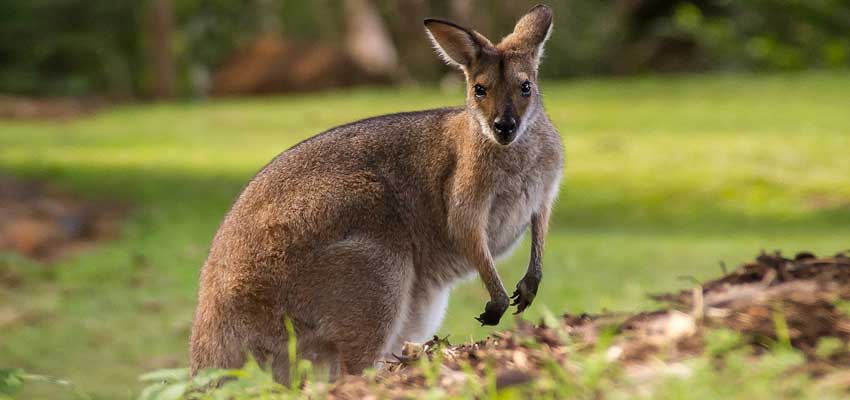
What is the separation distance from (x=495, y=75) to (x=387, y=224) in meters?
0.61

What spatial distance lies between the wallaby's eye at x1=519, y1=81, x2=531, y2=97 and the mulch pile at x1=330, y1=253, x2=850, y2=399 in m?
0.91

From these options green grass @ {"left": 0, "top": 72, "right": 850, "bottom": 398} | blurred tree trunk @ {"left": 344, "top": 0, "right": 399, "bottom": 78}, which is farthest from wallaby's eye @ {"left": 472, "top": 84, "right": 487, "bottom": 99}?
blurred tree trunk @ {"left": 344, "top": 0, "right": 399, "bottom": 78}

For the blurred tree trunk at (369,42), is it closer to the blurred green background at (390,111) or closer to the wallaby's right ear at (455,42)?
the blurred green background at (390,111)

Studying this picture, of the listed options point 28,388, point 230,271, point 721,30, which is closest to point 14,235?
point 28,388

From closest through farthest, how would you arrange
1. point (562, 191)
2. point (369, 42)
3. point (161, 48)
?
point (562, 191)
point (369, 42)
point (161, 48)

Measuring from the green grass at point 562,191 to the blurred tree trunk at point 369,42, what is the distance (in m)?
4.23

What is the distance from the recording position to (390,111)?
1627 centimetres

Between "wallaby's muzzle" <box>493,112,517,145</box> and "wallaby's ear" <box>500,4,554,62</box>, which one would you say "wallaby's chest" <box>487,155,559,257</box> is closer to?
"wallaby's muzzle" <box>493,112,517,145</box>

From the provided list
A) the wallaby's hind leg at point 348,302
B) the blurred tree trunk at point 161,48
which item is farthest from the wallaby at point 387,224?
the blurred tree trunk at point 161,48

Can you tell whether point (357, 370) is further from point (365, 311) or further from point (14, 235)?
point (14, 235)

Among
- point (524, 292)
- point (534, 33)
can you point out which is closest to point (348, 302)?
point (524, 292)

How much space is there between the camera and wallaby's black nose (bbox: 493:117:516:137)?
A: 166 inches

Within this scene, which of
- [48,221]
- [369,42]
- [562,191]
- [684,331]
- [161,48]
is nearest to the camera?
[684,331]

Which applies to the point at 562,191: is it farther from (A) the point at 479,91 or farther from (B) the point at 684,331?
(B) the point at 684,331
